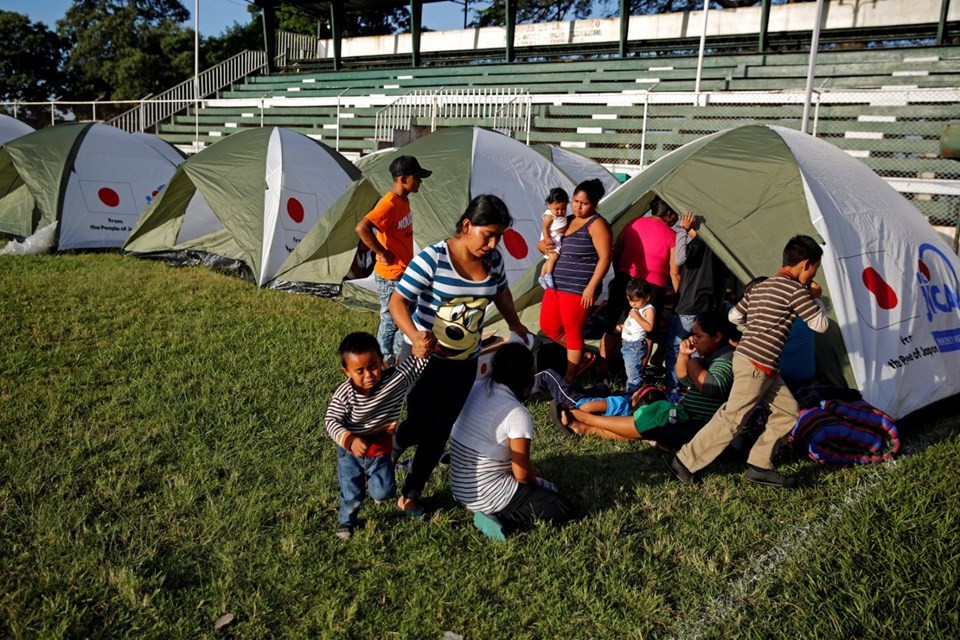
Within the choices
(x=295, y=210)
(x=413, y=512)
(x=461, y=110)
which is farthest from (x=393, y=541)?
(x=461, y=110)

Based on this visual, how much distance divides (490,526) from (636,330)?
2432 mm

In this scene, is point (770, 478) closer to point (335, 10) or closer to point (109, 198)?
point (109, 198)

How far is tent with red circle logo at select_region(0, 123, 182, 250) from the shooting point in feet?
33.2

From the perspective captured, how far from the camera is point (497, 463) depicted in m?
3.35

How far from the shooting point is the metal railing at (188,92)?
24.7 m

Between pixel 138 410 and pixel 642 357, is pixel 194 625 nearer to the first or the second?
pixel 138 410

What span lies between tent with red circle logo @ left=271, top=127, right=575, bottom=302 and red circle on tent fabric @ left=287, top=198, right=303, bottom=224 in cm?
75

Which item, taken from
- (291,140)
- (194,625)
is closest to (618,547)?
(194,625)

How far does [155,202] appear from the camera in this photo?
9.71m

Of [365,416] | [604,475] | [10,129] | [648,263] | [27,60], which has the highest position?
[27,60]

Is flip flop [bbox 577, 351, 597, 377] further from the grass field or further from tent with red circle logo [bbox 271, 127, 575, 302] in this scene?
tent with red circle logo [bbox 271, 127, 575, 302]

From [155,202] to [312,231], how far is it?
3029 millimetres

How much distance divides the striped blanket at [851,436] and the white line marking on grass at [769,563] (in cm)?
10

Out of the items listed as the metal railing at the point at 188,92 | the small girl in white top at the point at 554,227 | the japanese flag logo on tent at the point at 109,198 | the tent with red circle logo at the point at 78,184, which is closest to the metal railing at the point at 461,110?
the tent with red circle logo at the point at 78,184
